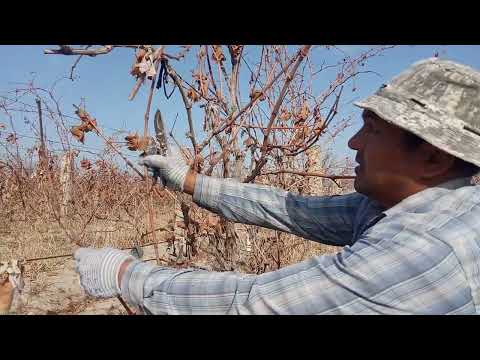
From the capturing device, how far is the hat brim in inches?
45.4

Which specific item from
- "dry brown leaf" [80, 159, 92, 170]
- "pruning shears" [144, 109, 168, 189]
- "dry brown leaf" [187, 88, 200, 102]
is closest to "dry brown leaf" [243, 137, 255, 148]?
"dry brown leaf" [187, 88, 200, 102]

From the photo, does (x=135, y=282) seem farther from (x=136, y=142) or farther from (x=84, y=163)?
(x=84, y=163)

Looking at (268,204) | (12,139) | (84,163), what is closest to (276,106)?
(268,204)

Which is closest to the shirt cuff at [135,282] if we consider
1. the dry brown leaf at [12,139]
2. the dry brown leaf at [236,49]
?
the dry brown leaf at [236,49]

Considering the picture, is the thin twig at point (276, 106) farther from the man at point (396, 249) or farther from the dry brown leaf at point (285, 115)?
the dry brown leaf at point (285, 115)

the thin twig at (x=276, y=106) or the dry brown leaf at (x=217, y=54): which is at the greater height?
the dry brown leaf at (x=217, y=54)

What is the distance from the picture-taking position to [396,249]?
1.02 metres

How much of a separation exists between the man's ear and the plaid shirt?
5 centimetres

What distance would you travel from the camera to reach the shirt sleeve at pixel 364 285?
1001 millimetres

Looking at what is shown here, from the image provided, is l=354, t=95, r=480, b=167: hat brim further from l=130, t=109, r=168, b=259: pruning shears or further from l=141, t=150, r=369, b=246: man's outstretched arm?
l=130, t=109, r=168, b=259: pruning shears

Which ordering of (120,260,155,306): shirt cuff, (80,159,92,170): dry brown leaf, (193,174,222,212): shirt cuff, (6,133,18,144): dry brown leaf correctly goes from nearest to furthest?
(120,260,155,306): shirt cuff < (193,174,222,212): shirt cuff < (80,159,92,170): dry brown leaf < (6,133,18,144): dry brown leaf

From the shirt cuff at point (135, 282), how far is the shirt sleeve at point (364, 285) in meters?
0.16
